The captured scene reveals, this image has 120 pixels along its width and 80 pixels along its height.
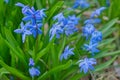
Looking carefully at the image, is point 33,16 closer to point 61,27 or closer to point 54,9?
point 61,27

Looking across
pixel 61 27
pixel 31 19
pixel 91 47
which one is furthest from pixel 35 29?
pixel 91 47

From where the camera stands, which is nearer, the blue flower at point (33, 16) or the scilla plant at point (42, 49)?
the blue flower at point (33, 16)

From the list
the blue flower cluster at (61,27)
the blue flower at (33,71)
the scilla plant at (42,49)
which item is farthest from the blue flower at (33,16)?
the blue flower at (33,71)

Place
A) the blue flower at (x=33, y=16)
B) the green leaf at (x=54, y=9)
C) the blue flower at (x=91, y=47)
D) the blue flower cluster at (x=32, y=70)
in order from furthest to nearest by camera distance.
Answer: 1. the green leaf at (x=54, y=9)
2. the blue flower at (x=91, y=47)
3. the blue flower cluster at (x=32, y=70)
4. the blue flower at (x=33, y=16)

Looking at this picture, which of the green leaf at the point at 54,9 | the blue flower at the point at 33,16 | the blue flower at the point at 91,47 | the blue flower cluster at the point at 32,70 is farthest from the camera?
the green leaf at the point at 54,9

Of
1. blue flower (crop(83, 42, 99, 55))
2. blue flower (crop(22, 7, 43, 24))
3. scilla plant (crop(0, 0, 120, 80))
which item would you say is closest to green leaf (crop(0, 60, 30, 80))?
scilla plant (crop(0, 0, 120, 80))

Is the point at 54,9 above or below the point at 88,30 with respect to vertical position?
above

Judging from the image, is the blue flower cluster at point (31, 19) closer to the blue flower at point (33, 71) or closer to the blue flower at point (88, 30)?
the blue flower at point (33, 71)

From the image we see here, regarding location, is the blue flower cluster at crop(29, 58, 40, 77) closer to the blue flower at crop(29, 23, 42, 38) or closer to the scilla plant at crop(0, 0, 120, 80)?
the scilla plant at crop(0, 0, 120, 80)

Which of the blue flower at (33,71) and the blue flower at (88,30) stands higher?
the blue flower at (88,30)

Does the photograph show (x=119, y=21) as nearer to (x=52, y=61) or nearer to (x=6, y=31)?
(x=52, y=61)

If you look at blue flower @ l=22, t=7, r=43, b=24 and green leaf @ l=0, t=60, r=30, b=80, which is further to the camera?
green leaf @ l=0, t=60, r=30, b=80
